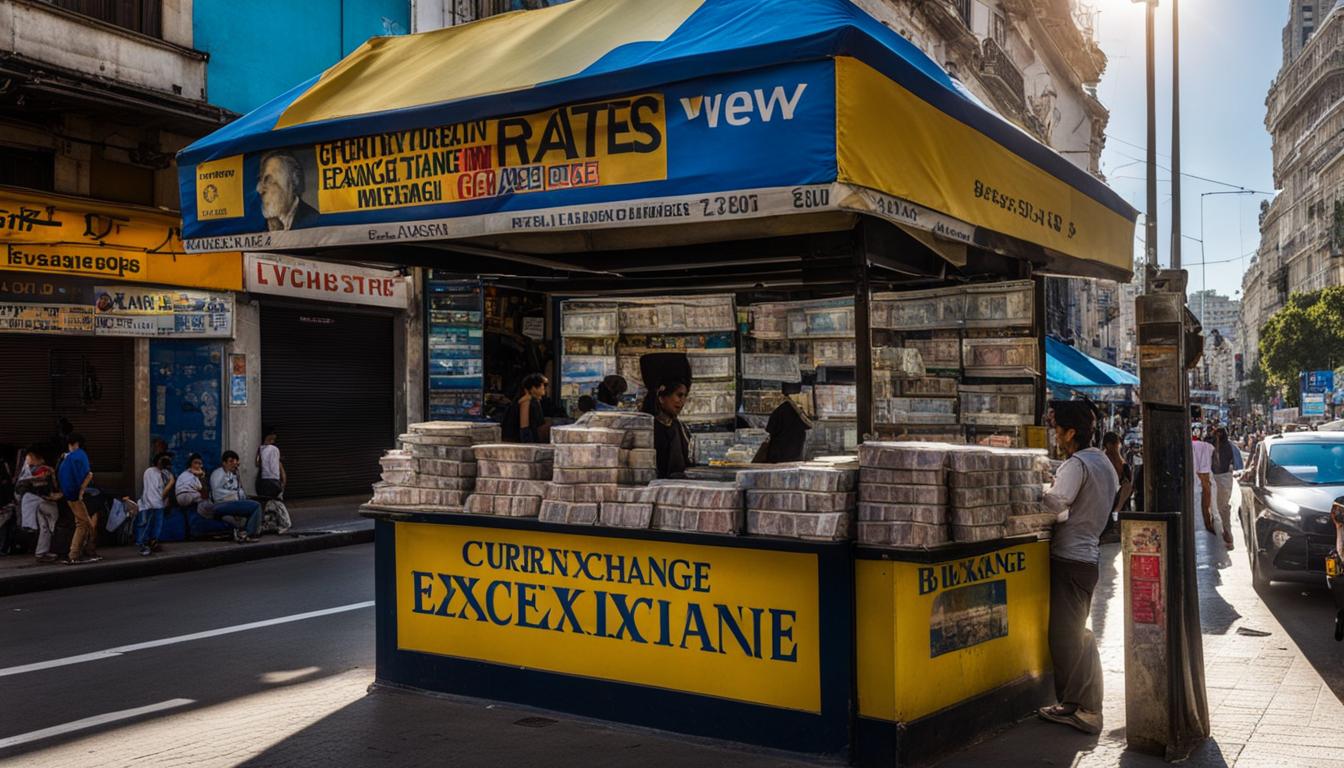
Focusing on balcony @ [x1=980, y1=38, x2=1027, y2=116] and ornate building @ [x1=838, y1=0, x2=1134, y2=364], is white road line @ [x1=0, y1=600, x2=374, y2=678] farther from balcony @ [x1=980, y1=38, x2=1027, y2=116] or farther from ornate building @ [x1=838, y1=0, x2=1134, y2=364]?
balcony @ [x1=980, y1=38, x2=1027, y2=116]

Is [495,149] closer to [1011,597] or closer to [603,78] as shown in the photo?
[603,78]

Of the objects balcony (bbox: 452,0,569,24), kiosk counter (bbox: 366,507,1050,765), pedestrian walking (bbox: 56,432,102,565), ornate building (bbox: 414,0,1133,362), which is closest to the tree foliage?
ornate building (bbox: 414,0,1133,362)

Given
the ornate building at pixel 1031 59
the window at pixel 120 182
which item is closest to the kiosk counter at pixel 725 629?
the window at pixel 120 182

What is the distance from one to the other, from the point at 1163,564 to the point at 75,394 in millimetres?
15495

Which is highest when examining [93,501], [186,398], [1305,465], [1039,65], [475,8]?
[1039,65]

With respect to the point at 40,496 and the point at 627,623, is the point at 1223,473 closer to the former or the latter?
the point at 627,623

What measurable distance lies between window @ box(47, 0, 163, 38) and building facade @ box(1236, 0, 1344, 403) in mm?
74439

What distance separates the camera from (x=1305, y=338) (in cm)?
6681

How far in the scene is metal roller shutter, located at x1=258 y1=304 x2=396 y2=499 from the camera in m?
19.7

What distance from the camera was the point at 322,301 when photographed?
20.1m

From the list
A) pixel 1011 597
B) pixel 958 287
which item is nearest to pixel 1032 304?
pixel 958 287

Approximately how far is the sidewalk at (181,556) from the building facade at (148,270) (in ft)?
7.23

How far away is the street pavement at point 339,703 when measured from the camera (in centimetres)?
579

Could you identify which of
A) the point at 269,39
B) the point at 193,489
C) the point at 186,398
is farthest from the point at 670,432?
the point at 269,39
